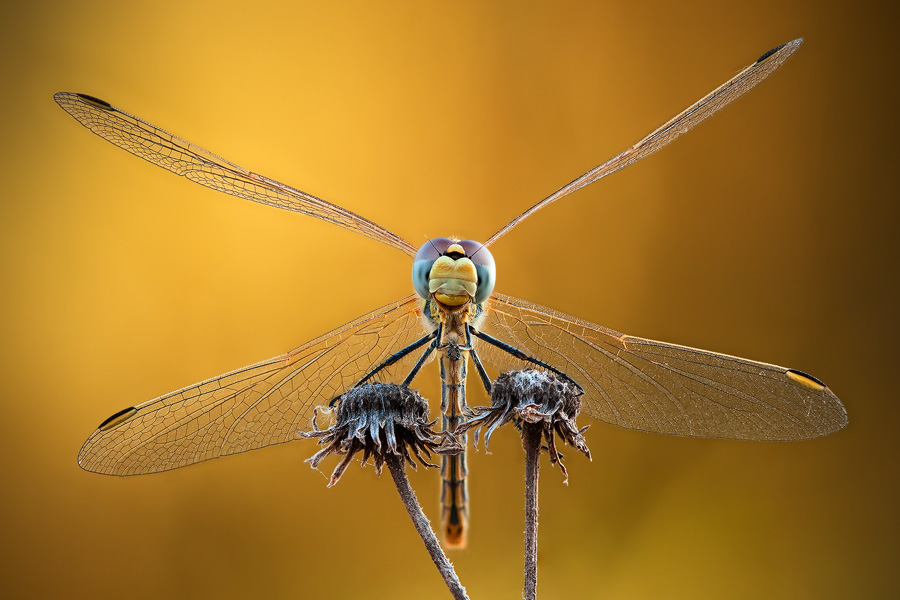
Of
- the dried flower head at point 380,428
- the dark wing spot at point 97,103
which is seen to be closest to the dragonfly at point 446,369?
the dark wing spot at point 97,103

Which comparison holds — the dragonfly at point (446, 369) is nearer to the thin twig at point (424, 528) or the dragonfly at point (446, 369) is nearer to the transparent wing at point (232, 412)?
the transparent wing at point (232, 412)

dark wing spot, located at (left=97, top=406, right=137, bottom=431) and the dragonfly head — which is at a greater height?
the dragonfly head

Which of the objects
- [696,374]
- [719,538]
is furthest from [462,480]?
[719,538]

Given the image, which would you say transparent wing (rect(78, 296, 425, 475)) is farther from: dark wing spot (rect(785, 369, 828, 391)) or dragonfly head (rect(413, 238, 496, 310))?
dark wing spot (rect(785, 369, 828, 391))

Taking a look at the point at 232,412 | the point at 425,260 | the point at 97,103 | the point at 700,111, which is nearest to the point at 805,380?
the point at 700,111

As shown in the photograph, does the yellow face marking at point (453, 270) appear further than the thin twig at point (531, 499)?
Yes

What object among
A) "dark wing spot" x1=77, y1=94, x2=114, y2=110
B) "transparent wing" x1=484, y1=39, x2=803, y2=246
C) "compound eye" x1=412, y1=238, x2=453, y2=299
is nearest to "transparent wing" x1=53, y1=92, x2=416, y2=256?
"dark wing spot" x1=77, y1=94, x2=114, y2=110
